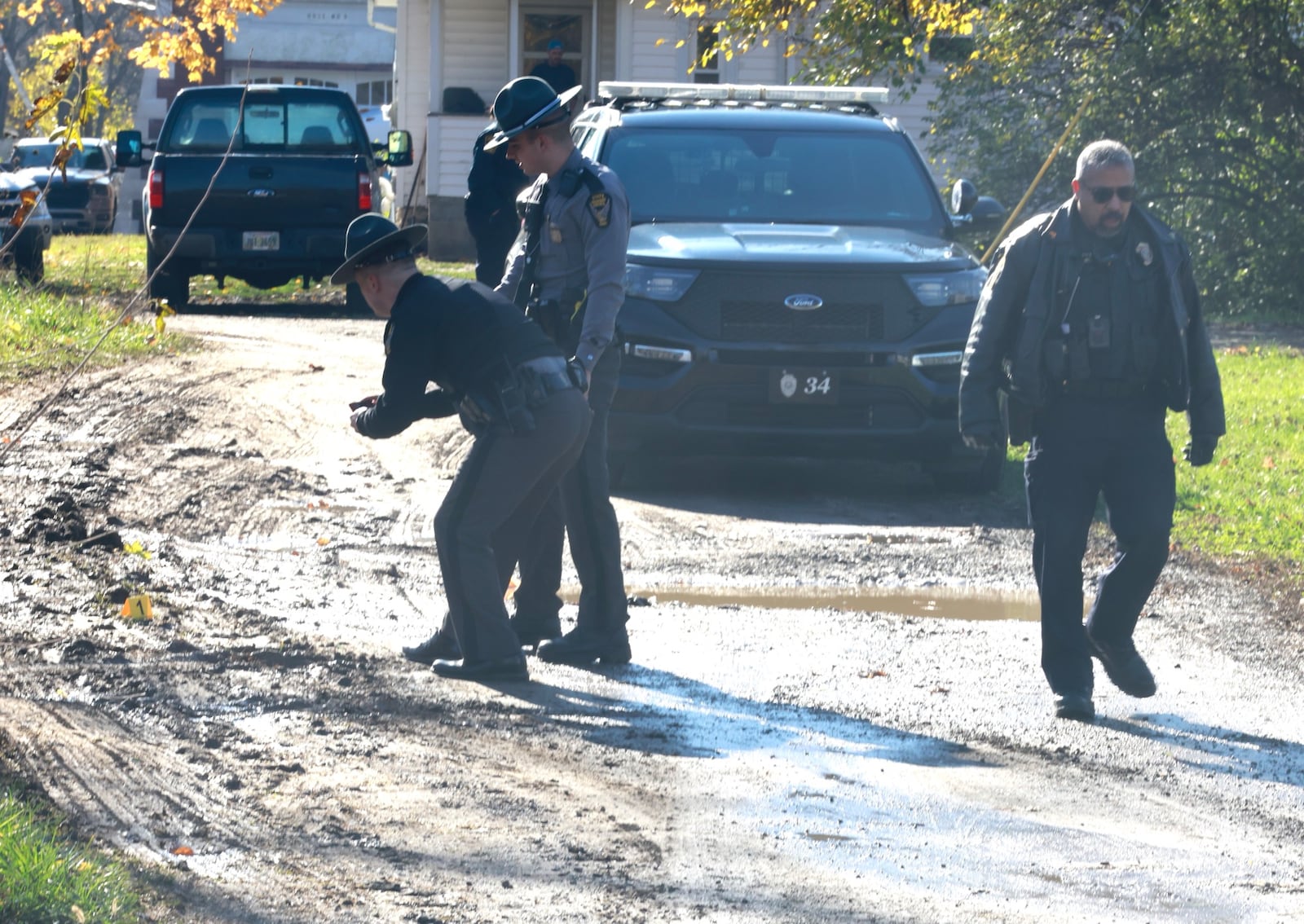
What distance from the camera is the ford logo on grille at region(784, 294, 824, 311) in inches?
367

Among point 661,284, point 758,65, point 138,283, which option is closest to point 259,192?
point 138,283

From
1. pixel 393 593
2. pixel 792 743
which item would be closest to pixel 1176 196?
pixel 393 593

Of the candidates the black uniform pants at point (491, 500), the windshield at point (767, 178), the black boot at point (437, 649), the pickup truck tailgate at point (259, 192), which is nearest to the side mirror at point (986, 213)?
the windshield at point (767, 178)

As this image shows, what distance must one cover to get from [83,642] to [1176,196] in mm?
15285

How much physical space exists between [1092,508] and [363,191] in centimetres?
1232

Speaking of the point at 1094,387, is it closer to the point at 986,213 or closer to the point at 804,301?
the point at 804,301

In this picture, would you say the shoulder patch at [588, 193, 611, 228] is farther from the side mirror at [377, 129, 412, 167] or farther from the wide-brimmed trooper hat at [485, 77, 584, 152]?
the side mirror at [377, 129, 412, 167]

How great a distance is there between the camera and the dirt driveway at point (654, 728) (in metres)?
4.34

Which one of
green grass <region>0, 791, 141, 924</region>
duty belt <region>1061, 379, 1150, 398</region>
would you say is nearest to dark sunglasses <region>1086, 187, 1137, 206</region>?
duty belt <region>1061, 379, 1150, 398</region>

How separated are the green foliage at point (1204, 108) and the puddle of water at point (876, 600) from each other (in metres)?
12.1

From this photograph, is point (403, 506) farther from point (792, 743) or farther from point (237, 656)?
point (792, 743)

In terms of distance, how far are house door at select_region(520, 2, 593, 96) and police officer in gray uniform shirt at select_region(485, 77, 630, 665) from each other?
21913mm

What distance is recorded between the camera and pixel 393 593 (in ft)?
24.6

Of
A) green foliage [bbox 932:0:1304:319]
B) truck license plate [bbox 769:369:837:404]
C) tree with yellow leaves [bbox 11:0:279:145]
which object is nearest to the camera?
tree with yellow leaves [bbox 11:0:279:145]
